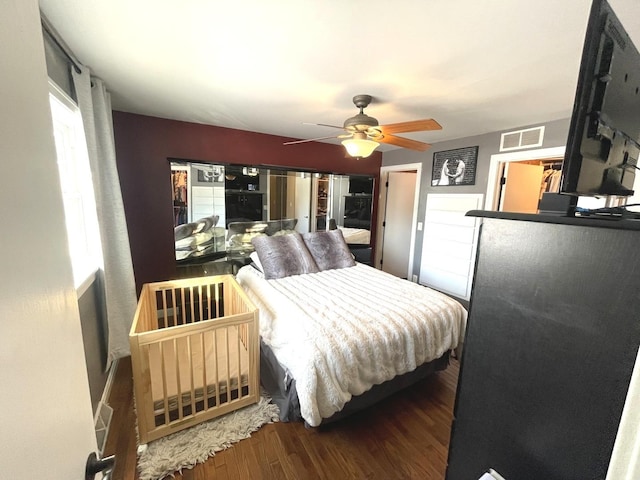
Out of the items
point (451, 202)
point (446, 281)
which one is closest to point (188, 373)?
point (446, 281)

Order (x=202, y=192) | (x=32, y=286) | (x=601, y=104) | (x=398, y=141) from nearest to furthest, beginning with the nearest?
(x=32, y=286)
(x=601, y=104)
(x=398, y=141)
(x=202, y=192)

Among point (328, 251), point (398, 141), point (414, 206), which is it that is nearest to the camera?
Answer: point (398, 141)

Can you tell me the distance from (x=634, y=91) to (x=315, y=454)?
2049mm

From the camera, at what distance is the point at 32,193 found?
46cm

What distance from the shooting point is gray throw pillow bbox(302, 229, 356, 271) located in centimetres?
310

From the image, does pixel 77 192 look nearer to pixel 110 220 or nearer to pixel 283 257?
pixel 110 220

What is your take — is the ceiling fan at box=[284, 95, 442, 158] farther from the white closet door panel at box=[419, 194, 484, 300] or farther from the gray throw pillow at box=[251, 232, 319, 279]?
the white closet door panel at box=[419, 194, 484, 300]

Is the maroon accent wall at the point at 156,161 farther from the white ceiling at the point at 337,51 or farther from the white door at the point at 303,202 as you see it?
the white door at the point at 303,202

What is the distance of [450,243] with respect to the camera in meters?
3.53

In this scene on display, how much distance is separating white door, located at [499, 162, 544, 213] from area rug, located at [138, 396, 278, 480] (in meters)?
3.18

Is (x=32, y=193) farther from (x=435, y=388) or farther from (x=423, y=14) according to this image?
(x=435, y=388)

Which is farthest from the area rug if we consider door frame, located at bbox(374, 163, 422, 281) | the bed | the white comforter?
door frame, located at bbox(374, 163, 422, 281)

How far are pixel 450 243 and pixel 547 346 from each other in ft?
10.3

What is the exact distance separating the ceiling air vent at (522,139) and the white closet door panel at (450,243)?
0.60 metres
